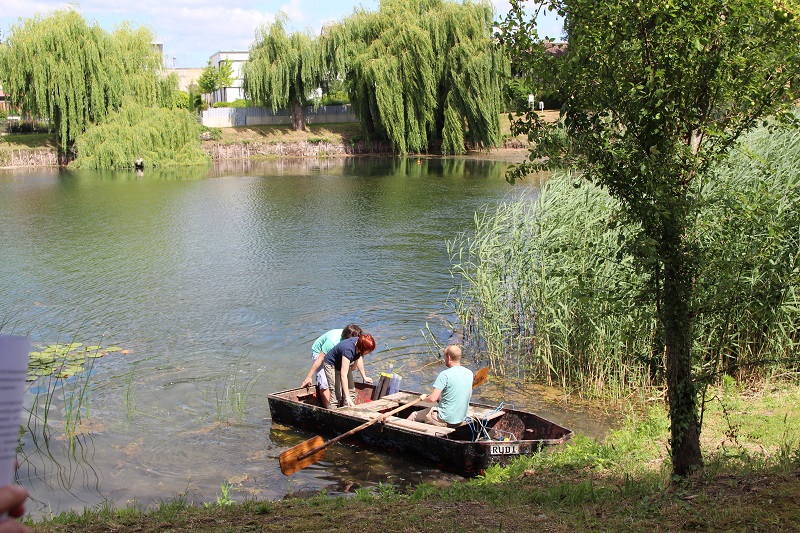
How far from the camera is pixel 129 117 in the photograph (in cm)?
4388

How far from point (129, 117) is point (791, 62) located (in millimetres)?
42751

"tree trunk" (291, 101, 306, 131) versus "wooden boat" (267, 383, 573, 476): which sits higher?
"tree trunk" (291, 101, 306, 131)

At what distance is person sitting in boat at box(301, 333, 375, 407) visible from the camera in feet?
33.1

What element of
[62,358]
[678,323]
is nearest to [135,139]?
[62,358]

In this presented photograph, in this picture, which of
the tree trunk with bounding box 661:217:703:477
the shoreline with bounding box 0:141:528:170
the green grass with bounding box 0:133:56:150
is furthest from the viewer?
the shoreline with bounding box 0:141:528:170

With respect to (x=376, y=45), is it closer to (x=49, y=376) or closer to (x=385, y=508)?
(x=49, y=376)

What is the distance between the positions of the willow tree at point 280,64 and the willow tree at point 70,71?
1133 cm

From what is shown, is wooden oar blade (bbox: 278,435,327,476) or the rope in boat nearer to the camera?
wooden oar blade (bbox: 278,435,327,476)

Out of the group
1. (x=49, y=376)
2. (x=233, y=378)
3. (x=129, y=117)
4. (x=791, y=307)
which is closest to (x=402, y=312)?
(x=233, y=378)

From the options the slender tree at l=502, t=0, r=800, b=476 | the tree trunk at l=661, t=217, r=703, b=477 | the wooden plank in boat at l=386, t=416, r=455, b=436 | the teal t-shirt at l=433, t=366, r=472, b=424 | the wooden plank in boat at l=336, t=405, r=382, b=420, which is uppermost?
the slender tree at l=502, t=0, r=800, b=476

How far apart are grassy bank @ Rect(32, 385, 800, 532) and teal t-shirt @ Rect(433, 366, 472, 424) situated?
158cm

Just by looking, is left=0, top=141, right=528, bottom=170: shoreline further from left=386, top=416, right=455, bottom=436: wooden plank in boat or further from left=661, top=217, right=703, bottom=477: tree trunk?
left=661, top=217, right=703, bottom=477: tree trunk

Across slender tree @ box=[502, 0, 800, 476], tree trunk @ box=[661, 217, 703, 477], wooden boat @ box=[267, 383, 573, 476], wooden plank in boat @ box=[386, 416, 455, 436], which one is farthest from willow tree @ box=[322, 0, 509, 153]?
tree trunk @ box=[661, 217, 703, 477]

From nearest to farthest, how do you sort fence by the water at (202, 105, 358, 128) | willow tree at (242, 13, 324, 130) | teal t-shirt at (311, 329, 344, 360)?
teal t-shirt at (311, 329, 344, 360)
willow tree at (242, 13, 324, 130)
fence by the water at (202, 105, 358, 128)
